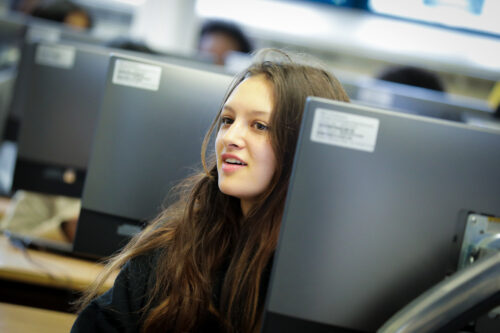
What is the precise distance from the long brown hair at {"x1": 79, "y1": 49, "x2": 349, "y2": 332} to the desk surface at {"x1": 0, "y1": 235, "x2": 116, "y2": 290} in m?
0.28

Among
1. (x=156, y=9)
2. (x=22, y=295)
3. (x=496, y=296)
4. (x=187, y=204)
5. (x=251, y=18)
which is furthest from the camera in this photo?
(x=251, y=18)

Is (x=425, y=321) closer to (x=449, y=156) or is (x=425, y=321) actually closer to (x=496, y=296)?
(x=496, y=296)

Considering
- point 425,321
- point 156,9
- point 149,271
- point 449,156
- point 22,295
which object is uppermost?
point 156,9

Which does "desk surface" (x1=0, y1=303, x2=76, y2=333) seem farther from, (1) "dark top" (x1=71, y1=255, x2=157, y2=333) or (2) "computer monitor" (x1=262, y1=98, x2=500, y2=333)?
(2) "computer monitor" (x1=262, y1=98, x2=500, y2=333)

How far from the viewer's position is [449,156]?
0.62 m

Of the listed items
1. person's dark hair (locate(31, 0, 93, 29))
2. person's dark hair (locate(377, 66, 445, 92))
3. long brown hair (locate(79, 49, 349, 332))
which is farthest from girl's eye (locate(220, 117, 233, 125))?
person's dark hair (locate(31, 0, 93, 29))

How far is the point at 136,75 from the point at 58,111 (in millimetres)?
424

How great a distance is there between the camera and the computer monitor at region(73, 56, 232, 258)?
1006mm

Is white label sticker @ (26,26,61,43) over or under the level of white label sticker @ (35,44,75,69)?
over

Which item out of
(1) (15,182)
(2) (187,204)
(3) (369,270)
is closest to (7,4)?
(1) (15,182)

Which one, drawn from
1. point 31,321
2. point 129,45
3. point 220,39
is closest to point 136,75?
point 31,321

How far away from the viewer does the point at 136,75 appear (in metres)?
1.00

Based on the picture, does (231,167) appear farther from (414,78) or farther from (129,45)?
(414,78)

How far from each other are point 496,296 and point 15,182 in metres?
1.17
